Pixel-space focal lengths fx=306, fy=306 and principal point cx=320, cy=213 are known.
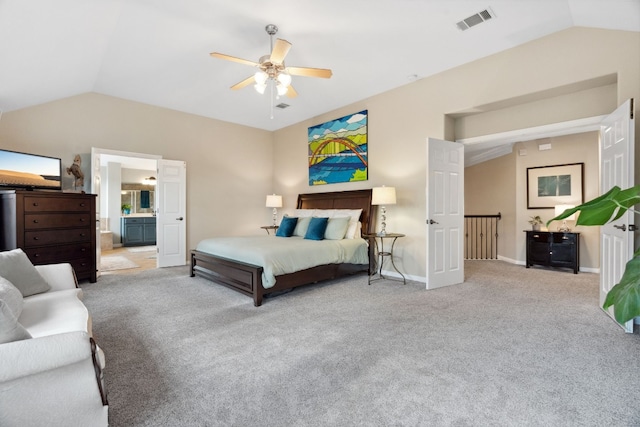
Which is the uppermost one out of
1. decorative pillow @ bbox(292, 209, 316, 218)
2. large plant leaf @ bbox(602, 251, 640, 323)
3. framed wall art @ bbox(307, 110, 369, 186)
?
framed wall art @ bbox(307, 110, 369, 186)

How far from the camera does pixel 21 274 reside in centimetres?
232

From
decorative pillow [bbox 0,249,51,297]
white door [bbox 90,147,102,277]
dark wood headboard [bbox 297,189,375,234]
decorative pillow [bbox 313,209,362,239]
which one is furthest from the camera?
dark wood headboard [bbox 297,189,375,234]

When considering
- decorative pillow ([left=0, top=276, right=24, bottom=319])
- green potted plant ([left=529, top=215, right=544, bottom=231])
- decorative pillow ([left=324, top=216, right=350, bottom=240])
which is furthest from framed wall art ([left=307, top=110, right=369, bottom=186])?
decorative pillow ([left=0, top=276, right=24, bottom=319])

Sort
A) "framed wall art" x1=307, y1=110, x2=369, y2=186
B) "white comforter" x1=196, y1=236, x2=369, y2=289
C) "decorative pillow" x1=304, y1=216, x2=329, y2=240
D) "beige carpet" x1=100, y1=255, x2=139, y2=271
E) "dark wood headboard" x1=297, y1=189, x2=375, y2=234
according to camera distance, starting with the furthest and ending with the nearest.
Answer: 1. "beige carpet" x1=100, y1=255, x2=139, y2=271
2. "framed wall art" x1=307, y1=110, x2=369, y2=186
3. "dark wood headboard" x1=297, y1=189, x2=375, y2=234
4. "decorative pillow" x1=304, y1=216, x2=329, y2=240
5. "white comforter" x1=196, y1=236, x2=369, y2=289

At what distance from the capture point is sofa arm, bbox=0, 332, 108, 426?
3.92 feet

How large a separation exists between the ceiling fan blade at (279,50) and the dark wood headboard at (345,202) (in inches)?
112

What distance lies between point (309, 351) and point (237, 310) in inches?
51.2

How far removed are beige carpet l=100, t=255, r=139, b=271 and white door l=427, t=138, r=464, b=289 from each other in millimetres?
5518

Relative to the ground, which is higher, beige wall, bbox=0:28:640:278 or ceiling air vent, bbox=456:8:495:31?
ceiling air vent, bbox=456:8:495:31

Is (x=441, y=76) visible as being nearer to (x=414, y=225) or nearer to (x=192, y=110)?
(x=414, y=225)

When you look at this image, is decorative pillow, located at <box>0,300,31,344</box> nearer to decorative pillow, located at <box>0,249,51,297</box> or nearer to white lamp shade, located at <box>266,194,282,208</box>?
decorative pillow, located at <box>0,249,51,297</box>

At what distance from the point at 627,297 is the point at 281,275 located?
3.11 metres

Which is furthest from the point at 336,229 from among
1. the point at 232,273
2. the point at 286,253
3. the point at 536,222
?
the point at 536,222

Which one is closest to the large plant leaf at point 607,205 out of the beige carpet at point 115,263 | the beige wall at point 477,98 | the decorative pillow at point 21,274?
the beige wall at point 477,98
